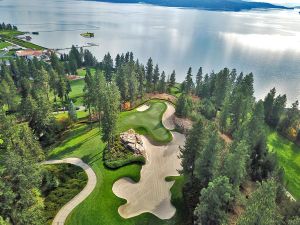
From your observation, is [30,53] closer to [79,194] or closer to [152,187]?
[79,194]

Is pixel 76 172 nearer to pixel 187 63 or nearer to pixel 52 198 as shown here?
pixel 52 198

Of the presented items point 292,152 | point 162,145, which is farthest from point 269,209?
point 292,152

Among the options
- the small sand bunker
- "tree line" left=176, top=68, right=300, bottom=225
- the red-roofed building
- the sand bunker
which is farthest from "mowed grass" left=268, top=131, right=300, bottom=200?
the red-roofed building

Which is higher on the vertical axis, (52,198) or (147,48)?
(52,198)

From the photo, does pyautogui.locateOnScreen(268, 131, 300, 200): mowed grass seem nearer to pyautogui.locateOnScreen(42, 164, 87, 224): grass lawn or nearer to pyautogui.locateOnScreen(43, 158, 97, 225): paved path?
pyautogui.locateOnScreen(43, 158, 97, 225): paved path

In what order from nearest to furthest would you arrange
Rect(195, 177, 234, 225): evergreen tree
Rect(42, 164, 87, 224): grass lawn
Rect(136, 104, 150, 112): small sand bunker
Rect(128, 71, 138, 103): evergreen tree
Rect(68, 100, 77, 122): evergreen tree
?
Rect(195, 177, 234, 225): evergreen tree
Rect(42, 164, 87, 224): grass lawn
Rect(68, 100, 77, 122): evergreen tree
Rect(136, 104, 150, 112): small sand bunker
Rect(128, 71, 138, 103): evergreen tree
